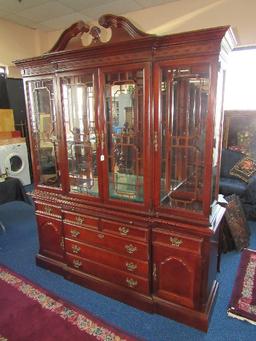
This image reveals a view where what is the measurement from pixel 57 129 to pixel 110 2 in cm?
274

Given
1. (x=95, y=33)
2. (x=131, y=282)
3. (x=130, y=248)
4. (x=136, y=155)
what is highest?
(x=95, y=33)

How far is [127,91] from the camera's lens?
192cm

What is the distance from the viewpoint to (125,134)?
2.01 m

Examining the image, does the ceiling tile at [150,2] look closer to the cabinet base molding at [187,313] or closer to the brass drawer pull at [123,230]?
the brass drawer pull at [123,230]

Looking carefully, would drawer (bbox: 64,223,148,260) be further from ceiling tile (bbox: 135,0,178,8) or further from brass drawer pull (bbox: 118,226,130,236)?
ceiling tile (bbox: 135,0,178,8)

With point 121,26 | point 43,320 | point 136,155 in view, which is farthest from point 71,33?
point 43,320

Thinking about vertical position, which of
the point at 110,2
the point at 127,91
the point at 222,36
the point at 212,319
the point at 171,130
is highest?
the point at 110,2

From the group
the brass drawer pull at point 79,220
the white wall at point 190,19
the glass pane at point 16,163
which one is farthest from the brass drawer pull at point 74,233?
the glass pane at point 16,163

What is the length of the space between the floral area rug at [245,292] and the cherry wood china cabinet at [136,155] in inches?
10.9

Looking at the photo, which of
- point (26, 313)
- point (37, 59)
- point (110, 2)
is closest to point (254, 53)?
point (110, 2)

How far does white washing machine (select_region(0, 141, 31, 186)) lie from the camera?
491cm

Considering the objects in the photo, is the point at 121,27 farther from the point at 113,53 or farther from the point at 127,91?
the point at 127,91

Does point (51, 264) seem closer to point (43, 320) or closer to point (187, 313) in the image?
point (43, 320)

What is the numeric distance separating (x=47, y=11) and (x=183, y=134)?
3.72m
